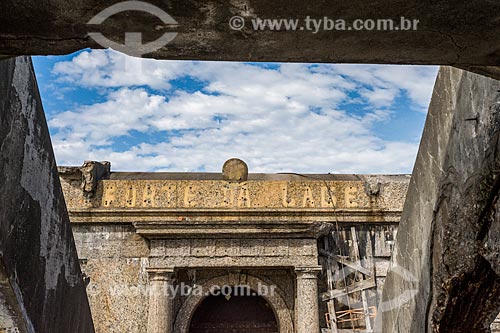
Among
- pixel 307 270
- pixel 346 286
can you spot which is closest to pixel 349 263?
pixel 346 286

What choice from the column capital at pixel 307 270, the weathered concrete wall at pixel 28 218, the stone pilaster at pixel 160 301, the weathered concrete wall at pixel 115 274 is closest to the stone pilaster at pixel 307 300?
the column capital at pixel 307 270

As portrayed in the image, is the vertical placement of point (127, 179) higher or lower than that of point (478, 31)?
higher

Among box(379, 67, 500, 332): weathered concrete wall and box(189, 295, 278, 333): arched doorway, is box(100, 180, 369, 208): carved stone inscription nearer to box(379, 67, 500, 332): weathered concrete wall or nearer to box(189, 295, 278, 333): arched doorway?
box(189, 295, 278, 333): arched doorway

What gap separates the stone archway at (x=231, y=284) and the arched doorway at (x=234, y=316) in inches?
23.0

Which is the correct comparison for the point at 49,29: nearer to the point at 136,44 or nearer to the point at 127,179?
the point at 136,44

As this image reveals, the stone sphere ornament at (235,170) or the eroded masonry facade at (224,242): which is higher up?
the stone sphere ornament at (235,170)

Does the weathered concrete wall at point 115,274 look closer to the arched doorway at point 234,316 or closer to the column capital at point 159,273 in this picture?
the column capital at point 159,273

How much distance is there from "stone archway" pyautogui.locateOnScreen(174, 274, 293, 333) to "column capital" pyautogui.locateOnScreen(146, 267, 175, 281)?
2.24 feet

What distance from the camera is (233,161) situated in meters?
8.61

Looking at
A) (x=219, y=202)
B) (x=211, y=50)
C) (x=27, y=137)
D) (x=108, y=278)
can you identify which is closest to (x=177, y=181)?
(x=219, y=202)

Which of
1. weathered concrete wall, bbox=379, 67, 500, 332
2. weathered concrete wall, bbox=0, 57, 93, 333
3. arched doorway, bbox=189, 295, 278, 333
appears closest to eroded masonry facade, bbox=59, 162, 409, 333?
arched doorway, bbox=189, 295, 278, 333

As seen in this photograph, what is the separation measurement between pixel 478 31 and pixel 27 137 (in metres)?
2.06

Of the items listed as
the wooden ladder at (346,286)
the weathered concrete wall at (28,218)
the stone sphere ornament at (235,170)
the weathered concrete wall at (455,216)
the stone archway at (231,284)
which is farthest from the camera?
the stone sphere ornament at (235,170)

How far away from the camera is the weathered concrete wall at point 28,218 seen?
2.32 meters
